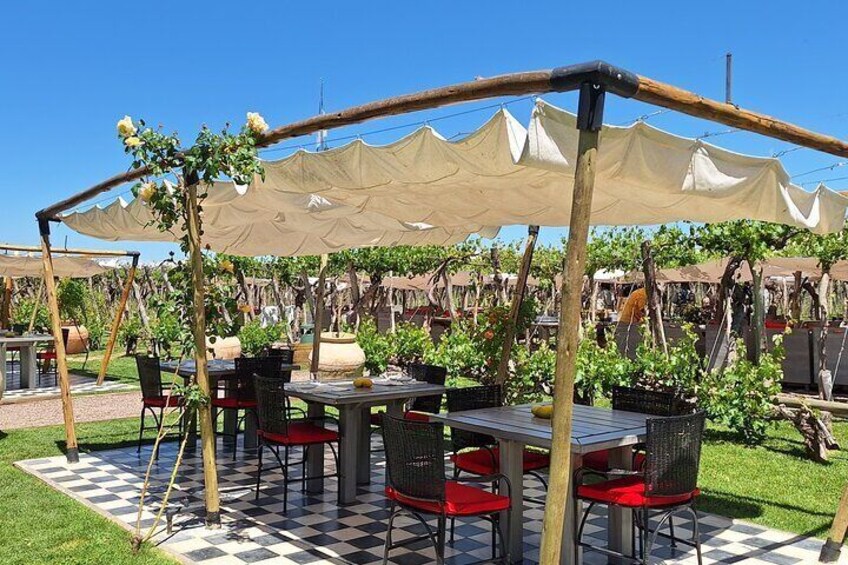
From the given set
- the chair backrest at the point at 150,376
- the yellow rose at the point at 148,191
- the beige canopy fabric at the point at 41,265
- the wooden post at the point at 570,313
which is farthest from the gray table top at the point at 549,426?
the beige canopy fabric at the point at 41,265

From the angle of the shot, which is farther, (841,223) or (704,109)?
(841,223)

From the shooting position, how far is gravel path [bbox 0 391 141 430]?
29.6 feet

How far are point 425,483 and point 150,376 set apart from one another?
13.5 feet

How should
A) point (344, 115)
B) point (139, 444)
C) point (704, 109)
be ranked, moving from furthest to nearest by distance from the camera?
point (139, 444) → point (344, 115) → point (704, 109)

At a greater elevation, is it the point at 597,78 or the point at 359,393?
the point at 597,78

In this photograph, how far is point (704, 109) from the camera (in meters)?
3.38

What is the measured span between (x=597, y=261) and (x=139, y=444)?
1326cm

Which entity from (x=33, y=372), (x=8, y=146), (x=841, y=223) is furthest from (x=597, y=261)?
(x=8, y=146)

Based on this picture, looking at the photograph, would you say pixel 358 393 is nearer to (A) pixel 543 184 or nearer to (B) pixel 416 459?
(B) pixel 416 459

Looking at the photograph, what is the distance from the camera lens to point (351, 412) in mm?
5457

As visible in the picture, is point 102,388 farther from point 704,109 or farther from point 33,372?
point 704,109

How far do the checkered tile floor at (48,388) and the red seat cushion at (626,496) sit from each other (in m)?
9.74

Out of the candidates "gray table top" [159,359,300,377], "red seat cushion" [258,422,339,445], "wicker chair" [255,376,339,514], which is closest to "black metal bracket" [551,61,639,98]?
"wicker chair" [255,376,339,514]

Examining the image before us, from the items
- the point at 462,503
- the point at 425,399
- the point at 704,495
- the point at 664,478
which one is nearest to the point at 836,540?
the point at 664,478
